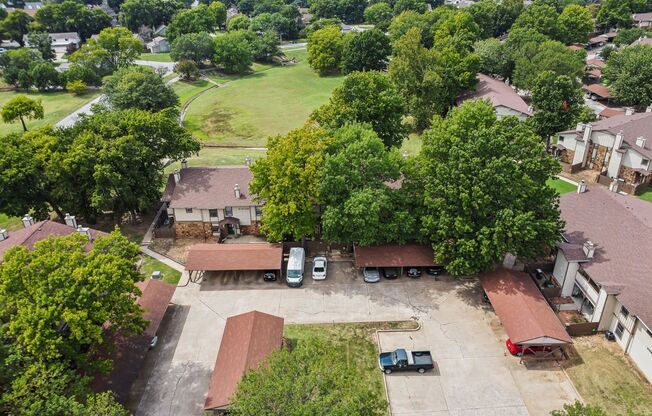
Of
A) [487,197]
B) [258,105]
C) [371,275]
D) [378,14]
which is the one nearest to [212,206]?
[371,275]

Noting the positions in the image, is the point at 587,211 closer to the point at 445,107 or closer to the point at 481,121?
the point at 481,121

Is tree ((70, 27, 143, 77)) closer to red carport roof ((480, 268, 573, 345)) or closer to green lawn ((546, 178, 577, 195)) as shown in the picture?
green lawn ((546, 178, 577, 195))

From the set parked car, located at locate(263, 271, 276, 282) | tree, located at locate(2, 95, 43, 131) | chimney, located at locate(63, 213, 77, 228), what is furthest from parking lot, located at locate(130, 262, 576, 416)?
tree, located at locate(2, 95, 43, 131)

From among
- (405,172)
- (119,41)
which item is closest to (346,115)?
(405,172)

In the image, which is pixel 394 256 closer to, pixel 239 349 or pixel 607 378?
pixel 239 349

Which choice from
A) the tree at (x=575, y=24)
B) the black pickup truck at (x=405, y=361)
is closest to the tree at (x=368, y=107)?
the black pickup truck at (x=405, y=361)

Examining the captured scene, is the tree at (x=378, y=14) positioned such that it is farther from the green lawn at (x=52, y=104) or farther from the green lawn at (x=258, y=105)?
the green lawn at (x=52, y=104)

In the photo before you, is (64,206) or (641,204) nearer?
(641,204)
